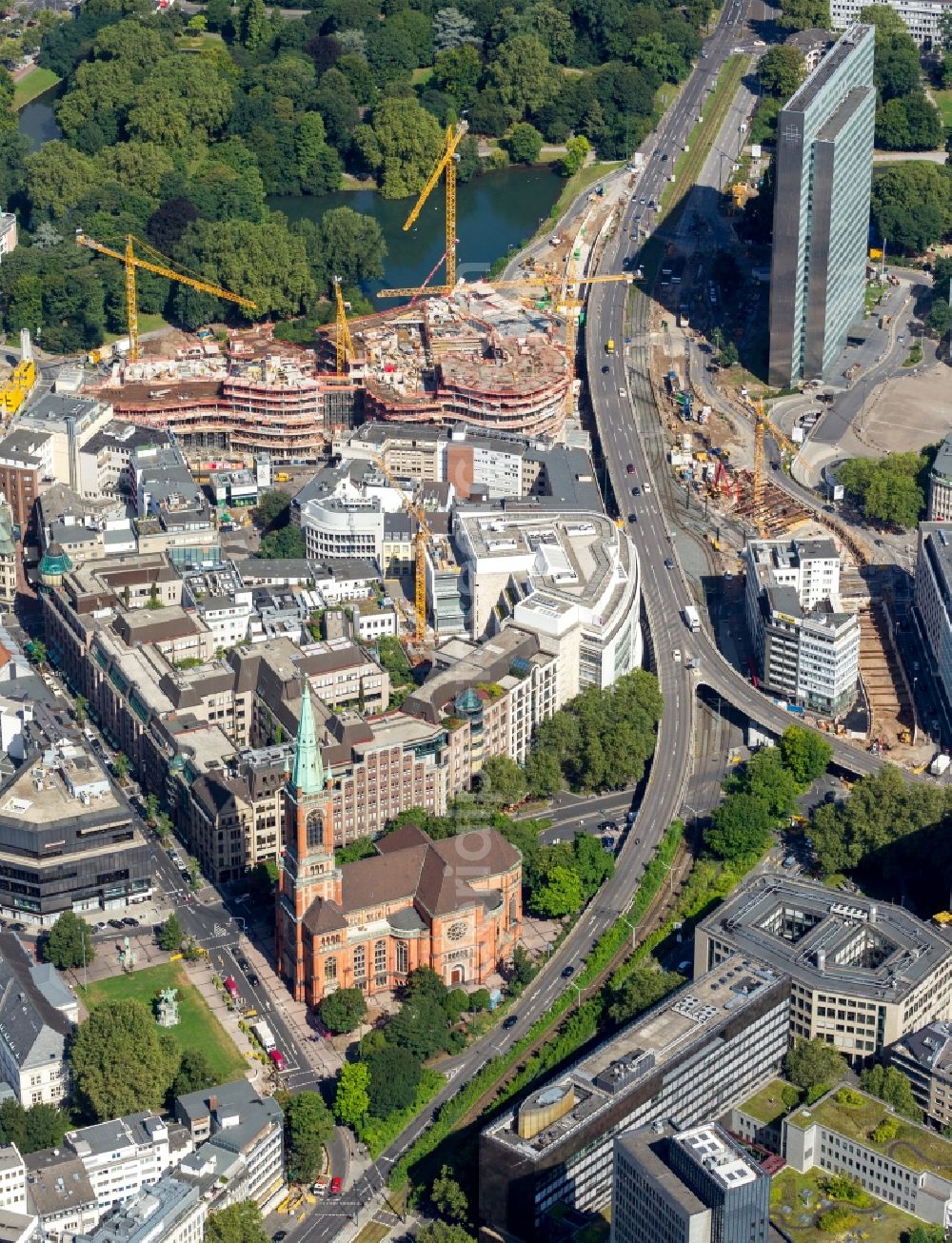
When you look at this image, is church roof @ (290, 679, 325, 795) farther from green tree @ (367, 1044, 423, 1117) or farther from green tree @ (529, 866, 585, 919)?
green tree @ (529, 866, 585, 919)

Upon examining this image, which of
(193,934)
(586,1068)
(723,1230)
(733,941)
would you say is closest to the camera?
(723,1230)

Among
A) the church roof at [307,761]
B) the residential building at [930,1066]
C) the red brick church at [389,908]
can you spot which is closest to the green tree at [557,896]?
the red brick church at [389,908]

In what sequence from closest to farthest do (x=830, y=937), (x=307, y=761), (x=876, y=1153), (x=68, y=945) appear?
1. (x=876, y=1153)
2. (x=307, y=761)
3. (x=830, y=937)
4. (x=68, y=945)

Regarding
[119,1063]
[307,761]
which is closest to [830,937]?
[307,761]

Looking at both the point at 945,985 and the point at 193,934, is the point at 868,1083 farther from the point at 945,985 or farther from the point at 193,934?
the point at 193,934

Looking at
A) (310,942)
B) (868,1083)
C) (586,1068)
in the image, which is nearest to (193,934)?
(310,942)

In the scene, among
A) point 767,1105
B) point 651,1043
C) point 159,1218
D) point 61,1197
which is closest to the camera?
point 159,1218

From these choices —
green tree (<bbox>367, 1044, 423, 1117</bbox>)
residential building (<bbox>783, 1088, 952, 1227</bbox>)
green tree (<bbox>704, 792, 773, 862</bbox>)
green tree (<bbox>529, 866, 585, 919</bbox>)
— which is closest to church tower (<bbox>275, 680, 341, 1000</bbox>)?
green tree (<bbox>367, 1044, 423, 1117</bbox>)

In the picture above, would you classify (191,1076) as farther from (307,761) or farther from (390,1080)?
(307,761)
